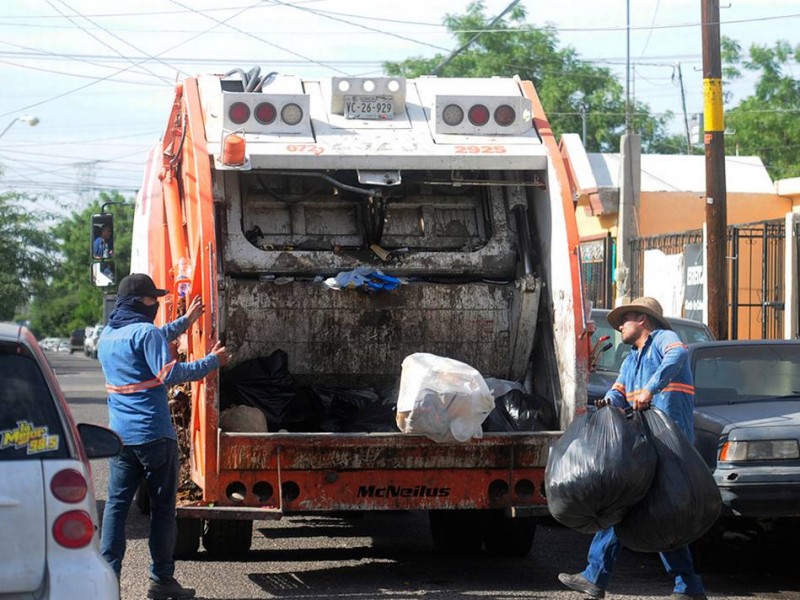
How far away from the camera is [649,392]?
6352 mm

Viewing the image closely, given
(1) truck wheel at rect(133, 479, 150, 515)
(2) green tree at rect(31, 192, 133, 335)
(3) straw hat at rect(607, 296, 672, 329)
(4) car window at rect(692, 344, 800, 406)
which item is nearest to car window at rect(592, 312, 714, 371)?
(4) car window at rect(692, 344, 800, 406)

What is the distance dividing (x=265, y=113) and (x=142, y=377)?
5.71ft

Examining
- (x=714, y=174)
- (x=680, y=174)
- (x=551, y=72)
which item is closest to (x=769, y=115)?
(x=551, y=72)

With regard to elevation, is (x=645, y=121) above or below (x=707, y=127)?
above

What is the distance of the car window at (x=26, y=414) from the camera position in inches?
163

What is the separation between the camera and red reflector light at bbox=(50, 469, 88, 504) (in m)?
4.12

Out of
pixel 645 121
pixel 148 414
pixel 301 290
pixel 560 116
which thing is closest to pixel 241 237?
pixel 301 290

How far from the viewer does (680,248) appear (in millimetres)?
19891

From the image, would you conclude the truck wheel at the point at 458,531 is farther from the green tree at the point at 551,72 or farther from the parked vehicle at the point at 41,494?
the green tree at the point at 551,72

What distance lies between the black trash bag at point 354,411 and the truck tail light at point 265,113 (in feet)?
5.22

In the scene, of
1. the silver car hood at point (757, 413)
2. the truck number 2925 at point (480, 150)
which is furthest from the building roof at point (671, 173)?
the truck number 2925 at point (480, 150)

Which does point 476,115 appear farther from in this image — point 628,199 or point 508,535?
point 628,199

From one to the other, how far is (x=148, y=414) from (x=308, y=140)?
1863 mm

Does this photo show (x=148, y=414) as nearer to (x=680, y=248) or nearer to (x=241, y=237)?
(x=241, y=237)
